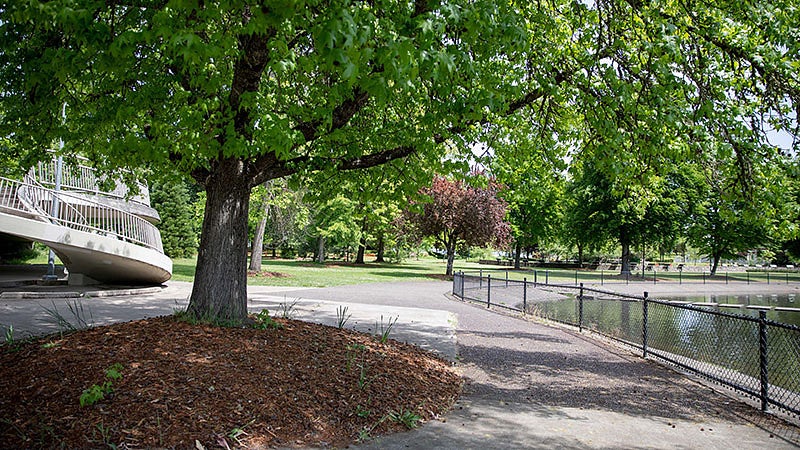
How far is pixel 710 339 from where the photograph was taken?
37.5ft

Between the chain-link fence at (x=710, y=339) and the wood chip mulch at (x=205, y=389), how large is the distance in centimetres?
414

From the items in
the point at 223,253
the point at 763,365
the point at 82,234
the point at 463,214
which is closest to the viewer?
the point at 763,365

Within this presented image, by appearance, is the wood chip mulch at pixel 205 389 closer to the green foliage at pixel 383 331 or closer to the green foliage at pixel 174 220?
the green foliage at pixel 383 331

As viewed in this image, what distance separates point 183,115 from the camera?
5457mm

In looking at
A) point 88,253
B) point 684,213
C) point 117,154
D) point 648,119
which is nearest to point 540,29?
point 648,119

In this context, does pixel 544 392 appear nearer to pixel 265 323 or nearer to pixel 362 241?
pixel 265 323

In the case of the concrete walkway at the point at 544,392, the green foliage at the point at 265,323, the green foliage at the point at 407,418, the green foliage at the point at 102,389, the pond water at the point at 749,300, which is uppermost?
the green foliage at the point at 265,323

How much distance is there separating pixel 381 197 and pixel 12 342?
5.44 meters

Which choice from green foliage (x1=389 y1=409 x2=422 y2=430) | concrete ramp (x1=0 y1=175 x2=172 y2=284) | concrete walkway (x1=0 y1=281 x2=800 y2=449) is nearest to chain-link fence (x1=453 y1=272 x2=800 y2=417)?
concrete walkway (x1=0 y1=281 x2=800 y2=449)

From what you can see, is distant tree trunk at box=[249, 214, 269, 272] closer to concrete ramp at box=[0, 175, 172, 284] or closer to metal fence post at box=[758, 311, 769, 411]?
concrete ramp at box=[0, 175, 172, 284]

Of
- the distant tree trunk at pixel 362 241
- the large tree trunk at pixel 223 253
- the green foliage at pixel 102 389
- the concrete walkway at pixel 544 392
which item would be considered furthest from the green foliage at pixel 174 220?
the green foliage at pixel 102 389

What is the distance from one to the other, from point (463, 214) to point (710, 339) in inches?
821

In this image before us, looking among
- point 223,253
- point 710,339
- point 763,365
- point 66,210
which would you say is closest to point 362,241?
point 66,210

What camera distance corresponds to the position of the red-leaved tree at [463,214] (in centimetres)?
3159
